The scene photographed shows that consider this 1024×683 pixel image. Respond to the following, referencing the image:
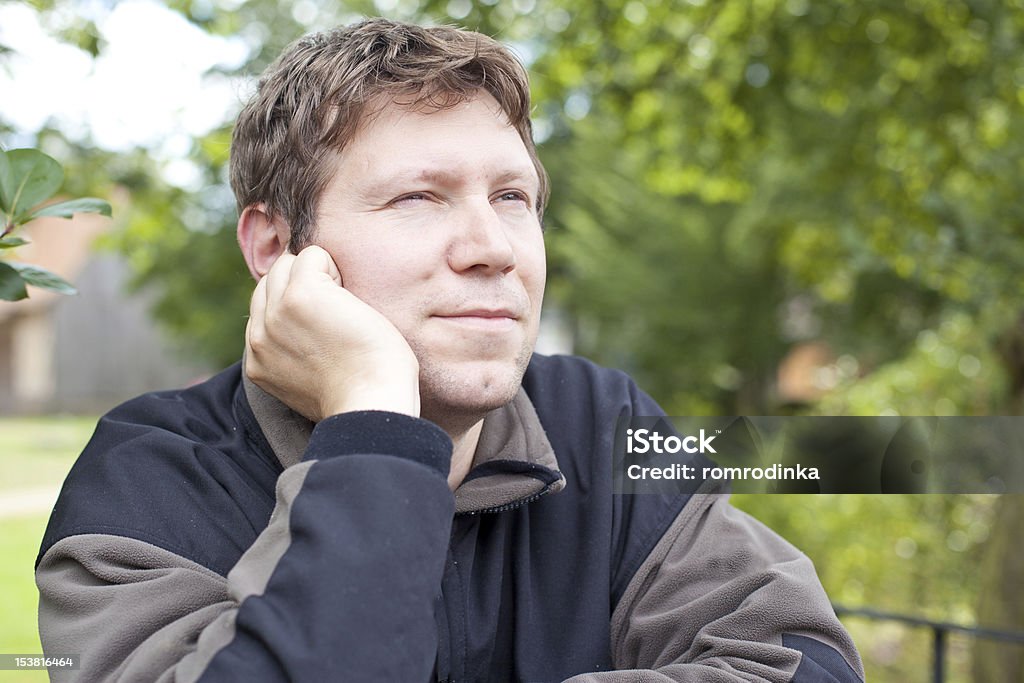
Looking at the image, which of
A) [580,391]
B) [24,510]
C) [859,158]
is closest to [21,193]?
[580,391]

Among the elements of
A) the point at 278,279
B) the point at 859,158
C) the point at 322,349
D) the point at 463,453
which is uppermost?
the point at 859,158

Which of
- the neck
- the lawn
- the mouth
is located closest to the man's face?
the mouth

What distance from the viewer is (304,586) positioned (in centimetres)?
125

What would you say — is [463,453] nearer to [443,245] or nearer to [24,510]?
[443,245]

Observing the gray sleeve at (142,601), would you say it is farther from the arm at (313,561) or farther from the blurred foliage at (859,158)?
the blurred foliage at (859,158)

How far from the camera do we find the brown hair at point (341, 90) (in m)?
1.76

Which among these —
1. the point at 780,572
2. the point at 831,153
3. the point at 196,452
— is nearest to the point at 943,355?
the point at 831,153

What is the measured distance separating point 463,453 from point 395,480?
1.64ft

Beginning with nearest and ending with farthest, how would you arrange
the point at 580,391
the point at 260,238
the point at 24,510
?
1. the point at 260,238
2. the point at 580,391
3. the point at 24,510

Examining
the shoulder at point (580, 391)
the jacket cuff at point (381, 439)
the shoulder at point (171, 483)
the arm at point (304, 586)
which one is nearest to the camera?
the arm at point (304, 586)

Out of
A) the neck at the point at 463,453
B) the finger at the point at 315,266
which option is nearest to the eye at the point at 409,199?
the finger at the point at 315,266

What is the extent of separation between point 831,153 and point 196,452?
540cm

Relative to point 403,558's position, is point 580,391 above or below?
above

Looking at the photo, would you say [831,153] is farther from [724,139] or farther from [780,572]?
[780,572]
